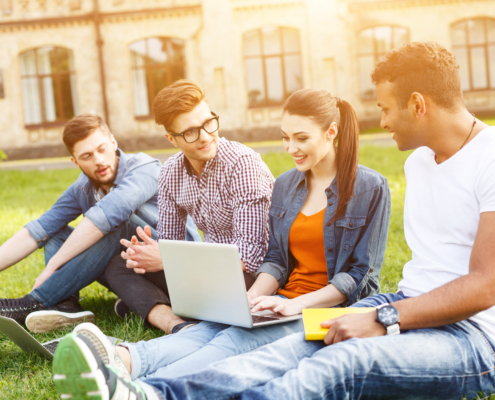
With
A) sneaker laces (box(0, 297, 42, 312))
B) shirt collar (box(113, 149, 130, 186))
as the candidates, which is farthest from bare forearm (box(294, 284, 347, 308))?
sneaker laces (box(0, 297, 42, 312))

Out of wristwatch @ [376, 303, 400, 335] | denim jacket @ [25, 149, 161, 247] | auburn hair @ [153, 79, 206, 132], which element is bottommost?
wristwatch @ [376, 303, 400, 335]

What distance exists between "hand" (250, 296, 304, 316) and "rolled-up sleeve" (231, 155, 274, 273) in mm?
550

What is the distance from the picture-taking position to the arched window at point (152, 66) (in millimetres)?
20609

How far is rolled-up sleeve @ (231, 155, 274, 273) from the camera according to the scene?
322 centimetres

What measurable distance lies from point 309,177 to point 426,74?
1.05m

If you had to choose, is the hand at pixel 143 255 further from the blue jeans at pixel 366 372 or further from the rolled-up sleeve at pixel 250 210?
the blue jeans at pixel 366 372

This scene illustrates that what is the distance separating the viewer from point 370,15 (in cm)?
2038

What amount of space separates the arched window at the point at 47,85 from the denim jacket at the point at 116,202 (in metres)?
18.1

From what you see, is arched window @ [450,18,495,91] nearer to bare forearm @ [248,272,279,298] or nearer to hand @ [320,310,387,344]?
bare forearm @ [248,272,279,298]

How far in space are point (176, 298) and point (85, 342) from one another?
95 centimetres

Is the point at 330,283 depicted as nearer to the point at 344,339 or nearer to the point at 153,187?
the point at 344,339

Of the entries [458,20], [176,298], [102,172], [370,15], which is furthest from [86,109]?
[176,298]

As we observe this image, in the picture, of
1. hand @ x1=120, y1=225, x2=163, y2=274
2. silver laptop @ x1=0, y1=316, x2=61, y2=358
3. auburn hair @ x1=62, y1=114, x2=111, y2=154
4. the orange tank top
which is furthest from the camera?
auburn hair @ x1=62, y1=114, x2=111, y2=154

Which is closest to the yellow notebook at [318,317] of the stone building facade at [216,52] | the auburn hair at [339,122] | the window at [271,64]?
the auburn hair at [339,122]
